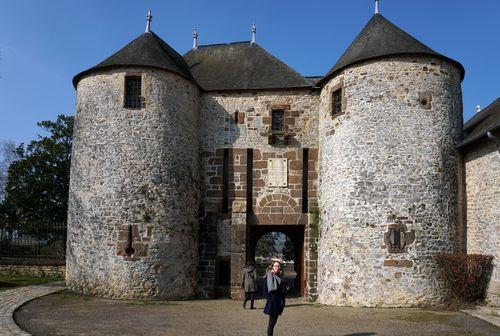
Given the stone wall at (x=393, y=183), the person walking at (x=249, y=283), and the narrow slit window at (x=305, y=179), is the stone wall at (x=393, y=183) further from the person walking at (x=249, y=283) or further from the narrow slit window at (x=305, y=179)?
the person walking at (x=249, y=283)

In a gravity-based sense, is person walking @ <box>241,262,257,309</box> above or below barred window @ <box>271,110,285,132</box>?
below

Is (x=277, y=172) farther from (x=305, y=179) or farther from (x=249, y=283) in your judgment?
(x=249, y=283)

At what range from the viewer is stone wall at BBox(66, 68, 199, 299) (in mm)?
13844

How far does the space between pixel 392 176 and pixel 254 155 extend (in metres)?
4.75

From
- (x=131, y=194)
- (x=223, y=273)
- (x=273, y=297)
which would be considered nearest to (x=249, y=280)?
(x=223, y=273)

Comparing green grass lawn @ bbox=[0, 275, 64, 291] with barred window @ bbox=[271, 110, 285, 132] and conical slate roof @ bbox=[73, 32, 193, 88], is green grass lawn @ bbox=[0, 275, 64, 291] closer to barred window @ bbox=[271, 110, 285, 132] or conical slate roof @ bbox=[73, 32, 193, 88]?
conical slate roof @ bbox=[73, 32, 193, 88]

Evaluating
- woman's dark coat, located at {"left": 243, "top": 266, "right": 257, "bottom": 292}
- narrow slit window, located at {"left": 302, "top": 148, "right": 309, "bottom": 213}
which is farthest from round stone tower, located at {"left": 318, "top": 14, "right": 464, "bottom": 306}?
woman's dark coat, located at {"left": 243, "top": 266, "right": 257, "bottom": 292}

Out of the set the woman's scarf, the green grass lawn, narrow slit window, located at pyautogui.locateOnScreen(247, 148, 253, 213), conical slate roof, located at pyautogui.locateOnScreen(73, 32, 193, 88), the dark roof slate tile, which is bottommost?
the green grass lawn

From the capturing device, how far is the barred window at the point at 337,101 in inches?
567

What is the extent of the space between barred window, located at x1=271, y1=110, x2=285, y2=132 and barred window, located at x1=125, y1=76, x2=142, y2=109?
14.3ft

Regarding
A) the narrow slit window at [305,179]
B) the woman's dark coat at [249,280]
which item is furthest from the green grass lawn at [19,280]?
the narrow slit window at [305,179]

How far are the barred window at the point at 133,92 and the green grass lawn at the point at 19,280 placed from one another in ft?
21.7

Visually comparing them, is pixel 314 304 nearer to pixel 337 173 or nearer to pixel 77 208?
pixel 337 173

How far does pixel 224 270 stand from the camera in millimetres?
15539
